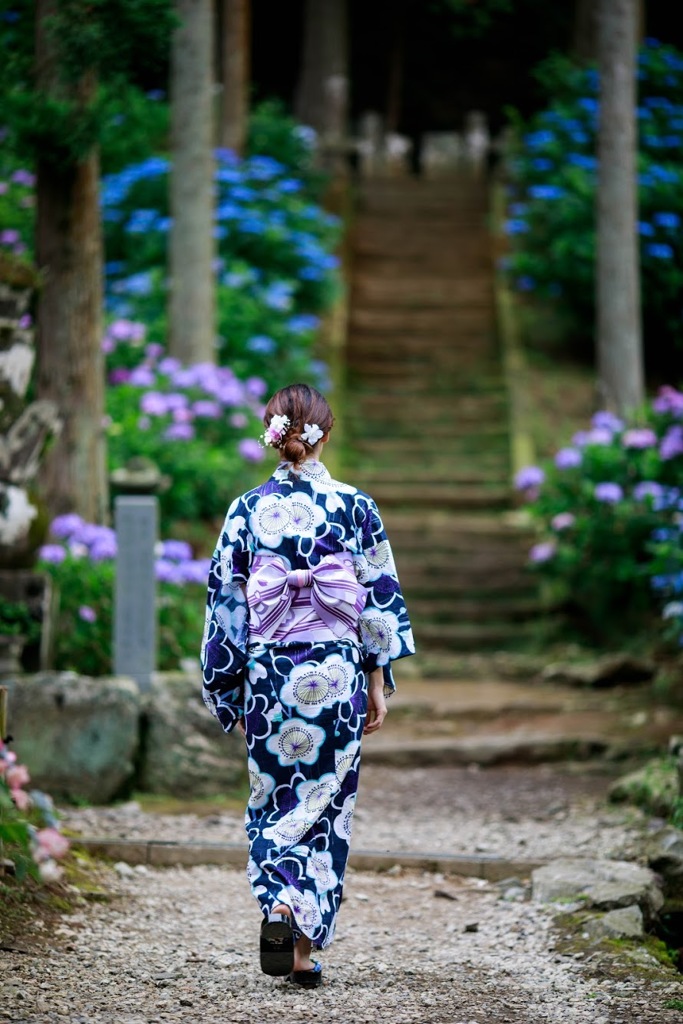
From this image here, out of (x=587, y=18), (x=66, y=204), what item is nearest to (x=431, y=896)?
(x=66, y=204)

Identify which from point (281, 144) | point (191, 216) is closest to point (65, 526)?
point (191, 216)

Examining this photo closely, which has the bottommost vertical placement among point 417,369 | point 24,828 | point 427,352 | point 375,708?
point 24,828

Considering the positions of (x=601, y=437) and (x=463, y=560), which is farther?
(x=463, y=560)

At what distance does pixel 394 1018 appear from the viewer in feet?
12.6

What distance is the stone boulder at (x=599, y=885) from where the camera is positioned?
482 cm

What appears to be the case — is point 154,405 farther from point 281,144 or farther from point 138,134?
point 281,144

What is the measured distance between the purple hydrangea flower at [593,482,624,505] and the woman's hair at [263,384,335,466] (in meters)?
5.20

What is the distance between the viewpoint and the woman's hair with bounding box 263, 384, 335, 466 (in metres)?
4.24

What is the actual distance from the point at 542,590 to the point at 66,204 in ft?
14.9

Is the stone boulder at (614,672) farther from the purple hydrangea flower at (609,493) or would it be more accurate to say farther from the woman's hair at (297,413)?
the woman's hair at (297,413)

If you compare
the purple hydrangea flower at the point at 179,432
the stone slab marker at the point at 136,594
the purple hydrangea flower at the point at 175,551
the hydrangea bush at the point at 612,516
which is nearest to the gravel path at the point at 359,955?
the stone slab marker at the point at 136,594

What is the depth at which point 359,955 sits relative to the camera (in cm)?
455

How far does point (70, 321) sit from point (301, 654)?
13.4 feet

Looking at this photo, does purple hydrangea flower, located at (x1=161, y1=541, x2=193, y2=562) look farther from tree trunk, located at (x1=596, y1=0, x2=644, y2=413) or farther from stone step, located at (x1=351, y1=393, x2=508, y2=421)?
stone step, located at (x1=351, y1=393, x2=508, y2=421)
